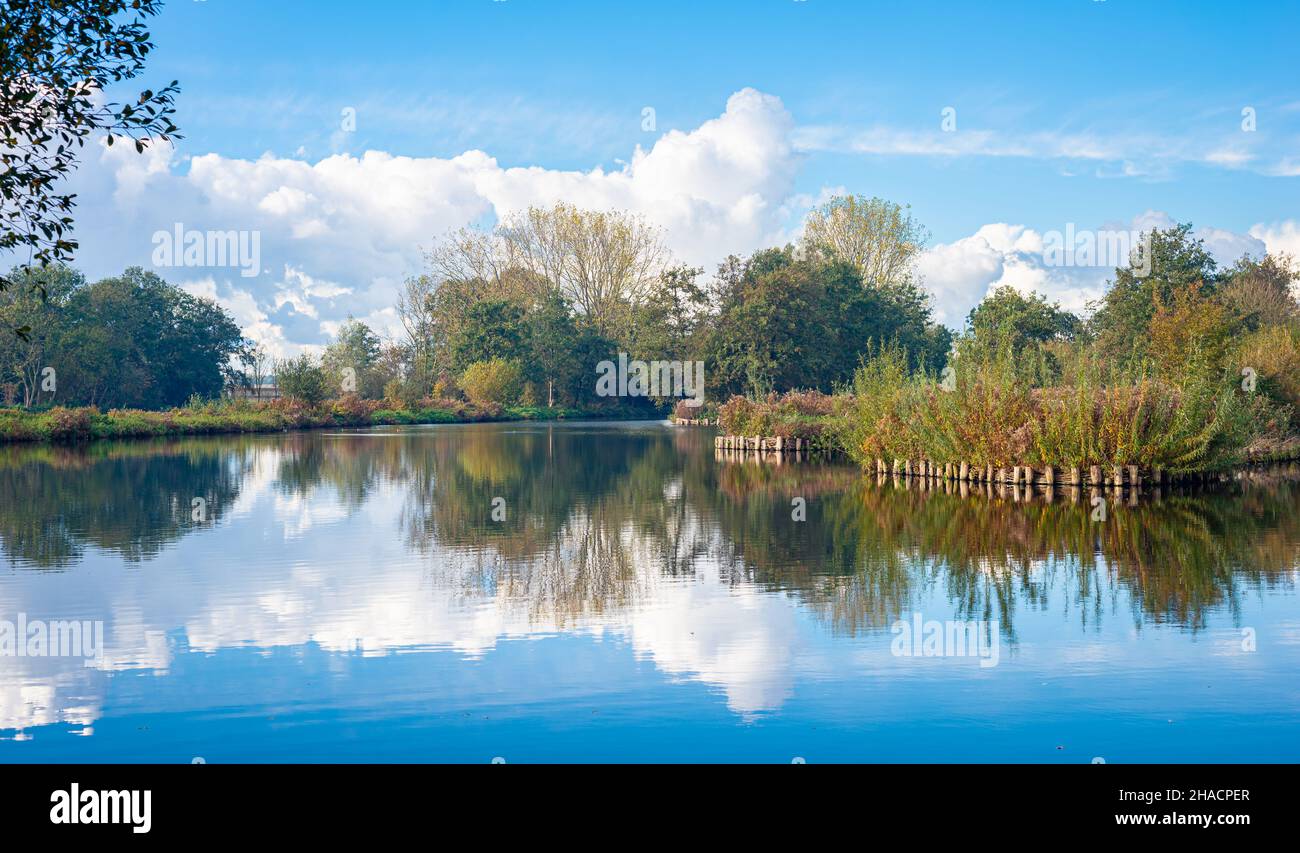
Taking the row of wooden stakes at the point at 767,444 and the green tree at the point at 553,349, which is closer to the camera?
the row of wooden stakes at the point at 767,444

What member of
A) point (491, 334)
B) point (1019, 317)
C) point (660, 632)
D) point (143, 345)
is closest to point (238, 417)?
point (143, 345)

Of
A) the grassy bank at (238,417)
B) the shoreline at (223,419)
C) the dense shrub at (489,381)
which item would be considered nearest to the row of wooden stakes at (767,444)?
the shoreline at (223,419)

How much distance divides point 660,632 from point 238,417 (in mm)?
41063

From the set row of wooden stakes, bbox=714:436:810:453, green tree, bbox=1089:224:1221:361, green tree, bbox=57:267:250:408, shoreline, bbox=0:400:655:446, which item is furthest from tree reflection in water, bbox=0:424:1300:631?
green tree, bbox=57:267:250:408

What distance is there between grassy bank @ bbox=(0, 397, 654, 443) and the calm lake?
2284 cm

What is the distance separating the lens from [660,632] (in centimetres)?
822

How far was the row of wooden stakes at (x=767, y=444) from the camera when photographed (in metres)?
30.6

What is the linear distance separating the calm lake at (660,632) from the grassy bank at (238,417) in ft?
74.9

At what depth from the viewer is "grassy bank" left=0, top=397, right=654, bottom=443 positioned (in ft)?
121

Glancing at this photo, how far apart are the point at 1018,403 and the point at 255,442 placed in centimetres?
2718

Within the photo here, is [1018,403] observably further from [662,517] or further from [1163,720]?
[1163,720]

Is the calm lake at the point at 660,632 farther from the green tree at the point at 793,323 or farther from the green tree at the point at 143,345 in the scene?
the green tree at the point at 143,345

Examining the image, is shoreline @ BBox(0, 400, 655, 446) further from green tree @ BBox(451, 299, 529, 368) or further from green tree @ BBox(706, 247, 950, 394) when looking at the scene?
green tree @ BBox(706, 247, 950, 394)
